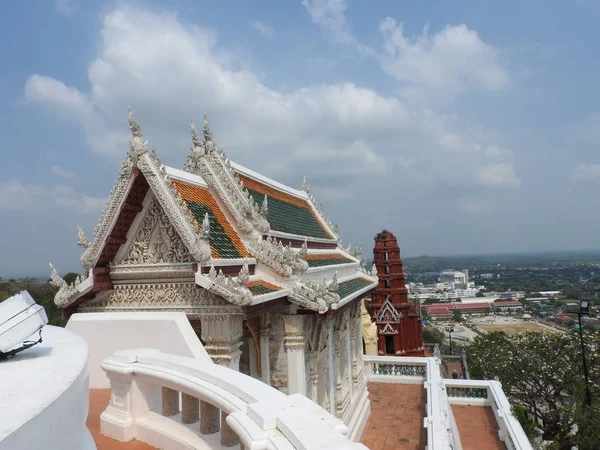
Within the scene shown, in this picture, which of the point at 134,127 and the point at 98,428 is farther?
the point at 134,127

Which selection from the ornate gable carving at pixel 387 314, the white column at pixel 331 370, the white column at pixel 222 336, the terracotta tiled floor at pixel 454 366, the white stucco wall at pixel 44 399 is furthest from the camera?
the terracotta tiled floor at pixel 454 366

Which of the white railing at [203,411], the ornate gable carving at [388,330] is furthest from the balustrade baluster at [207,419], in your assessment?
the ornate gable carving at [388,330]

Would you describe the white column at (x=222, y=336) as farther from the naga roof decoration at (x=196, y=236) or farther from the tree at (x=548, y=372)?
the tree at (x=548, y=372)

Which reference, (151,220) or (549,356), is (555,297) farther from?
(151,220)

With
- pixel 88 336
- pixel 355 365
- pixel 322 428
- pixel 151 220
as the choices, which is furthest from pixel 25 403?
pixel 355 365

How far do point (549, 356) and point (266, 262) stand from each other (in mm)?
22426

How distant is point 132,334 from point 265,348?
113 inches

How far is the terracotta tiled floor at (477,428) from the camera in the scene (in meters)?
13.7

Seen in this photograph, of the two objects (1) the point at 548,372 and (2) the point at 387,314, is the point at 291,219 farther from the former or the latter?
(1) the point at 548,372

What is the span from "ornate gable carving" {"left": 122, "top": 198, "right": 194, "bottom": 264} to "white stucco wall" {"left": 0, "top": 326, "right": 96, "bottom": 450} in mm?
4512

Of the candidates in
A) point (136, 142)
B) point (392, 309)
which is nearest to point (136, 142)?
point (136, 142)

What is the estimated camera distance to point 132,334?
24.9 ft

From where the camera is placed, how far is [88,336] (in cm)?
787

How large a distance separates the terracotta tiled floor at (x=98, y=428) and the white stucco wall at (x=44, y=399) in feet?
3.93
